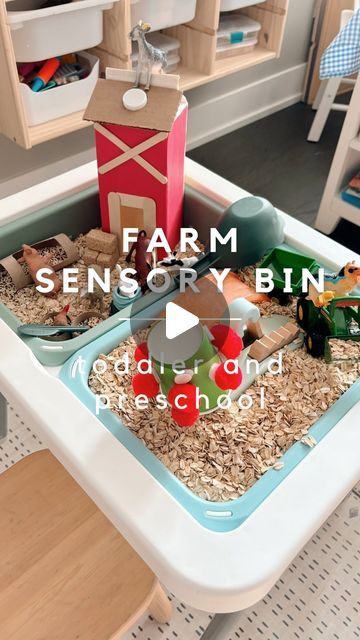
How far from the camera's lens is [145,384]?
2.15 feet

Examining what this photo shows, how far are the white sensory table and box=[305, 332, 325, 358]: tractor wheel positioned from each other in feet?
0.34

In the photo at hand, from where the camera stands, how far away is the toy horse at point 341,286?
736mm

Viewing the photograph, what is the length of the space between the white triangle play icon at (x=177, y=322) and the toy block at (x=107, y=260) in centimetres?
31

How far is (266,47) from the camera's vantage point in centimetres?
202

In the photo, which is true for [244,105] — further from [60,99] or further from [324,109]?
[60,99]

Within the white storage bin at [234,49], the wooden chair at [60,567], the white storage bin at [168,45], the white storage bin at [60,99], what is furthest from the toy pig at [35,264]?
the white storage bin at [234,49]

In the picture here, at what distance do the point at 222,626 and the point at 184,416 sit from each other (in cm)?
28

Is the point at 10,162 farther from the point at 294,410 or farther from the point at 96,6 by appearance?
the point at 294,410

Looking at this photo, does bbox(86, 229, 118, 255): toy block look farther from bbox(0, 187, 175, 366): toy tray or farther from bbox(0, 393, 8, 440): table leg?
bbox(0, 393, 8, 440): table leg

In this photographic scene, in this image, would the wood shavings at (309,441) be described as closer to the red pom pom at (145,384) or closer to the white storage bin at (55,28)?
the red pom pom at (145,384)

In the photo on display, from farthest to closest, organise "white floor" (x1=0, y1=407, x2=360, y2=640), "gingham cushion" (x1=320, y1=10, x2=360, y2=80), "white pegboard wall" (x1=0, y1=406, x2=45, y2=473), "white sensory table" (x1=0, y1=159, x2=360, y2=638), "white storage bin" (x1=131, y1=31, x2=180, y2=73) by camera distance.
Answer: "white storage bin" (x1=131, y1=31, x2=180, y2=73), "gingham cushion" (x1=320, y1=10, x2=360, y2=80), "white pegboard wall" (x1=0, y1=406, x2=45, y2=473), "white floor" (x1=0, y1=407, x2=360, y2=640), "white sensory table" (x1=0, y1=159, x2=360, y2=638)

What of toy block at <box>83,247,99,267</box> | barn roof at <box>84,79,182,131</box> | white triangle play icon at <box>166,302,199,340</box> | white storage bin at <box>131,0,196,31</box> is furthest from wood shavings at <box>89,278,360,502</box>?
white storage bin at <box>131,0,196,31</box>

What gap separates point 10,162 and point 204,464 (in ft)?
4.61

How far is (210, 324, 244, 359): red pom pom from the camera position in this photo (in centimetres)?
67
